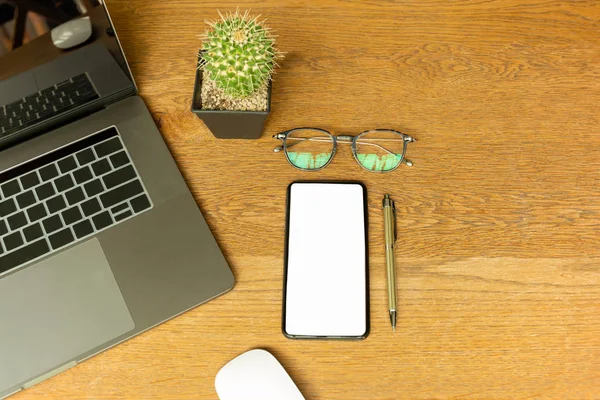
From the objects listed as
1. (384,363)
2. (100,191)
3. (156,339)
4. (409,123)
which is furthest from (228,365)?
(409,123)

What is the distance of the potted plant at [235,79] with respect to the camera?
581 mm

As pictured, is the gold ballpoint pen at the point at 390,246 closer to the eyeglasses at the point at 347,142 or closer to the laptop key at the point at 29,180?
the eyeglasses at the point at 347,142

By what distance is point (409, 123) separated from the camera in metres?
0.75

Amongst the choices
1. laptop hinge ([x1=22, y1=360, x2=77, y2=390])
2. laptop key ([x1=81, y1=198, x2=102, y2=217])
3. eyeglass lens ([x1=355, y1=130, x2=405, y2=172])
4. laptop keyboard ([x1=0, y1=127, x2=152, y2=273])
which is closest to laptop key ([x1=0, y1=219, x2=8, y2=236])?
laptop keyboard ([x1=0, y1=127, x2=152, y2=273])

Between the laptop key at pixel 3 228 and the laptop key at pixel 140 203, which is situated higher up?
the laptop key at pixel 3 228

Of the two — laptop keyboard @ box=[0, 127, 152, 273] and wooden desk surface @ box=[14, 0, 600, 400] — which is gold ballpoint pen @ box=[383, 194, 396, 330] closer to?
wooden desk surface @ box=[14, 0, 600, 400]

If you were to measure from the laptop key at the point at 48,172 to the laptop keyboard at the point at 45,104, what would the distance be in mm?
76

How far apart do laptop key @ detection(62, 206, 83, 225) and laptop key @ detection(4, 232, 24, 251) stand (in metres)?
0.07

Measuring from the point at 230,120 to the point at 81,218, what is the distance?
0.26 m

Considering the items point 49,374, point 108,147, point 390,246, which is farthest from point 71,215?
point 390,246

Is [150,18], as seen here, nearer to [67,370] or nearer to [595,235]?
[67,370]

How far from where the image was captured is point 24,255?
2.08 feet

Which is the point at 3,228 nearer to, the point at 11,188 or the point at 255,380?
the point at 11,188

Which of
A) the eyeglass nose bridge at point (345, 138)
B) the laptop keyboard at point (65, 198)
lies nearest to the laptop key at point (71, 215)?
the laptop keyboard at point (65, 198)
